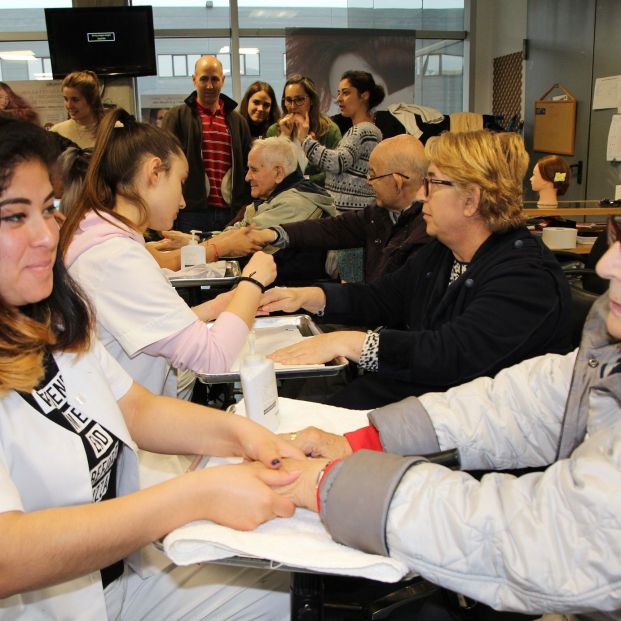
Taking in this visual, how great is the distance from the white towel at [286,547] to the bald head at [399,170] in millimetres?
2050

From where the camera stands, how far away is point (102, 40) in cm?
631

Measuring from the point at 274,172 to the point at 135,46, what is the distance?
324cm

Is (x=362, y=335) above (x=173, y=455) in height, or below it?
above

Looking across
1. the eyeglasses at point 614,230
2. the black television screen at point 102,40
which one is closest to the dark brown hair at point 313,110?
the black television screen at point 102,40

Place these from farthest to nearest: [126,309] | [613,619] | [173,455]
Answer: [126,309]
[173,455]
[613,619]

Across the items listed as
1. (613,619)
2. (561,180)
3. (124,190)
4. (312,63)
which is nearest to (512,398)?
(613,619)

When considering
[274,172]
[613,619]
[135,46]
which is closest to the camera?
[613,619]

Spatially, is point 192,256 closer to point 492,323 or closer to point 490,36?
point 492,323

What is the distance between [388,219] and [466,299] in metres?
1.21

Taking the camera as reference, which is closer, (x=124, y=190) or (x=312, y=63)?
(x=124, y=190)

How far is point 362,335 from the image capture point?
1925 millimetres

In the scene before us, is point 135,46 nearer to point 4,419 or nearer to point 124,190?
point 124,190

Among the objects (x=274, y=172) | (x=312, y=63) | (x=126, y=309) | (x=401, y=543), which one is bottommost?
(x=401, y=543)

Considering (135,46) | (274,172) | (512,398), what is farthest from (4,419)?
(135,46)
